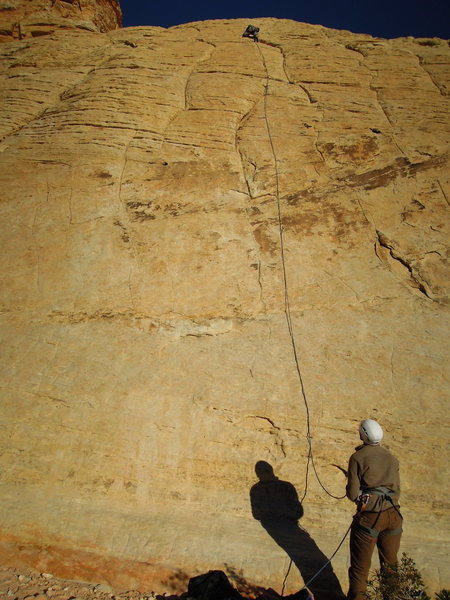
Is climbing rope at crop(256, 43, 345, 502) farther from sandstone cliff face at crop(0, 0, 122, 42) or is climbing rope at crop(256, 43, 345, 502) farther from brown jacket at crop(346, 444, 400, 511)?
sandstone cliff face at crop(0, 0, 122, 42)

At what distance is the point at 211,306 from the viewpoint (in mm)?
7055

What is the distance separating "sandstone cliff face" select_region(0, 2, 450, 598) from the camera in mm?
5305

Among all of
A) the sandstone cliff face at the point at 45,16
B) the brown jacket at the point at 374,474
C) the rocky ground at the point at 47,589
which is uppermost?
the sandstone cliff face at the point at 45,16

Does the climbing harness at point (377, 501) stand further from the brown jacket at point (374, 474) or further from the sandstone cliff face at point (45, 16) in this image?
the sandstone cliff face at point (45, 16)

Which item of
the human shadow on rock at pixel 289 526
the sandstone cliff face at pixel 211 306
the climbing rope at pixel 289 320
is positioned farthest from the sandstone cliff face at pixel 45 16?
the human shadow on rock at pixel 289 526

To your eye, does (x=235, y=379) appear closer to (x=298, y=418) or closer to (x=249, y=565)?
(x=298, y=418)

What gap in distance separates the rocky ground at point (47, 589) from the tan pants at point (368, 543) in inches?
92.6

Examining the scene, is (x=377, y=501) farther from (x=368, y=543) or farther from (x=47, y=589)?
(x=47, y=589)

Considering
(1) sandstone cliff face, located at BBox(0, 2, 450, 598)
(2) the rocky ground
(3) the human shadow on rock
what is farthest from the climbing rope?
(2) the rocky ground

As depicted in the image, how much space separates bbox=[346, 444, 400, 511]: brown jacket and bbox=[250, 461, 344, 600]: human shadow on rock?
143 cm

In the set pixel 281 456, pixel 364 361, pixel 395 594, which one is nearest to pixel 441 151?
pixel 364 361

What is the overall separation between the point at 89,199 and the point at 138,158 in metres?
1.60

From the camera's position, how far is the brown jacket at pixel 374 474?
389 centimetres

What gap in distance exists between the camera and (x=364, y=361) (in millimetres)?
6316
